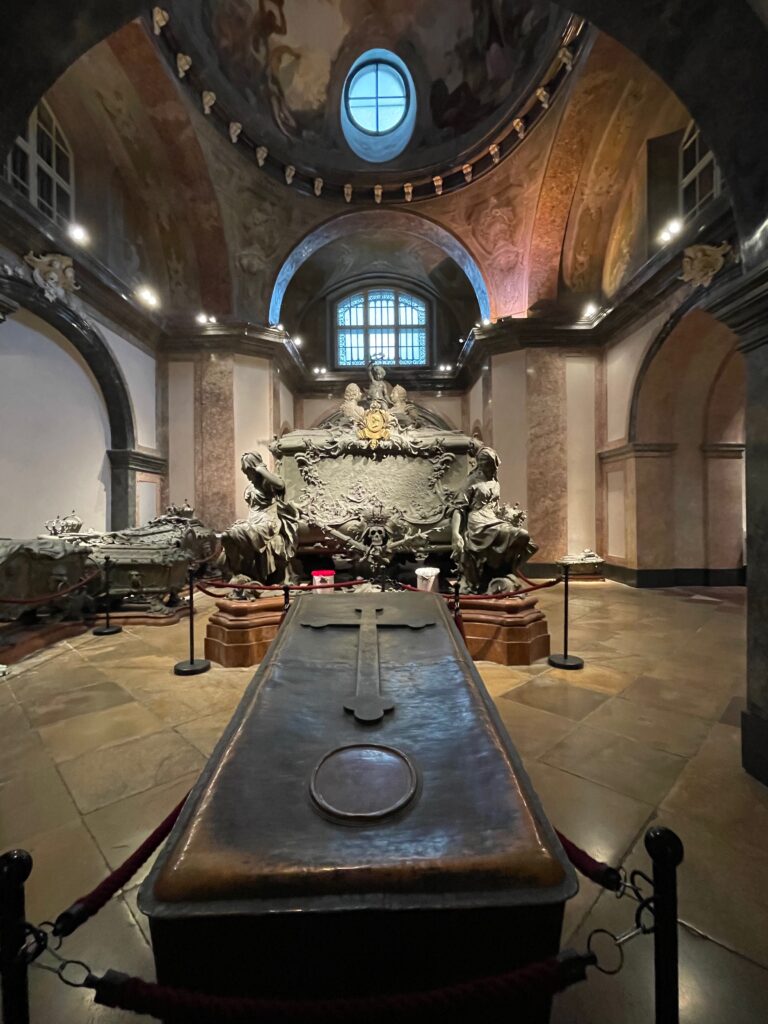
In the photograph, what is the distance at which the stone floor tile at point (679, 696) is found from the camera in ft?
10.4

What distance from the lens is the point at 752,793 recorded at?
2250 millimetres

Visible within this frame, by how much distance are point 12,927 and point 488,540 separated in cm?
430

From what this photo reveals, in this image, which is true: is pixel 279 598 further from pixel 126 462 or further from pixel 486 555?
pixel 126 462

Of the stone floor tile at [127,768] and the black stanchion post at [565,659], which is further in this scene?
the black stanchion post at [565,659]

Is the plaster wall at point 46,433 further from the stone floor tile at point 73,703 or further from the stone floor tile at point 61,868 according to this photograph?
the stone floor tile at point 61,868

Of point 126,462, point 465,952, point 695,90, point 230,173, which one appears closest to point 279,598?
point 465,952

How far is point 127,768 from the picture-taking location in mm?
2490

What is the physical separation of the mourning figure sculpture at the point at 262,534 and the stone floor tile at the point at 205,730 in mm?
1852

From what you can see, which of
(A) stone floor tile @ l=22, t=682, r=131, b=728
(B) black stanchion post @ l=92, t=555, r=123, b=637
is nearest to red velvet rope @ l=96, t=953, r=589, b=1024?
(A) stone floor tile @ l=22, t=682, r=131, b=728

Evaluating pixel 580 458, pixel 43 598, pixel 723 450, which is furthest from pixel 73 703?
pixel 723 450

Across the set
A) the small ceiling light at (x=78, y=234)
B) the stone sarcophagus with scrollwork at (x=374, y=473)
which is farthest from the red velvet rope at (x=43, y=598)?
the small ceiling light at (x=78, y=234)

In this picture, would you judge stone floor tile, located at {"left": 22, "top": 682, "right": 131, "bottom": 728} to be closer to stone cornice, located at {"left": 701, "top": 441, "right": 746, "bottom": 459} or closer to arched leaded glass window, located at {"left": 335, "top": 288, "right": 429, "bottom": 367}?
stone cornice, located at {"left": 701, "top": 441, "right": 746, "bottom": 459}

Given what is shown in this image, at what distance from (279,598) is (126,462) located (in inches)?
246

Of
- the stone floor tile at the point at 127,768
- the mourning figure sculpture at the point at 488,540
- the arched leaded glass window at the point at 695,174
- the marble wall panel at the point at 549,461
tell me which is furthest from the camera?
the marble wall panel at the point at 549,461
